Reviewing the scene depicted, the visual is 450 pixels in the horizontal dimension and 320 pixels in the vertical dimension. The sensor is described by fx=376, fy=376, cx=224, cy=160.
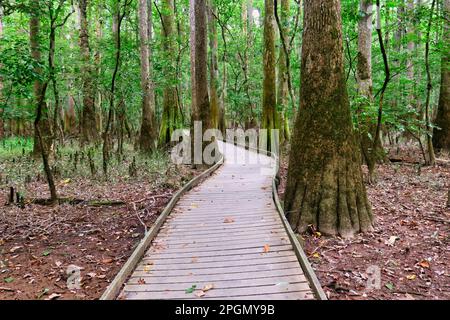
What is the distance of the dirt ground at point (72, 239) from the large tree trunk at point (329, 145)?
3.09 m

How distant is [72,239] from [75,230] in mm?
400

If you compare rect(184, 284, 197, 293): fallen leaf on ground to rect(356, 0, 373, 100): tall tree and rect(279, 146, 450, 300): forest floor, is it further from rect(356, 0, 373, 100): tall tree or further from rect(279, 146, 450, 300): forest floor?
rect(356, 0, 373, 100): tall tree

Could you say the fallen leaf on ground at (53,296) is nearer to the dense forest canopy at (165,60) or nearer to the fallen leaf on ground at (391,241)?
the dense forest canopy at (165,60)

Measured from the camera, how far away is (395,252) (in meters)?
5.65

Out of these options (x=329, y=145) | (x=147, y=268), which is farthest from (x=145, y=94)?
(x=147, y=268)

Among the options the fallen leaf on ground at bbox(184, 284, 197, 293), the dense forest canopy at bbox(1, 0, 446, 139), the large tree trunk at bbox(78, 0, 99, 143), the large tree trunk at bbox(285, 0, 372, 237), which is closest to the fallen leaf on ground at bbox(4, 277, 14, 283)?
the fallen leaf on ground at bbox(184, 284, 197, 293)

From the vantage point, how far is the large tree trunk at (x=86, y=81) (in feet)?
38.4

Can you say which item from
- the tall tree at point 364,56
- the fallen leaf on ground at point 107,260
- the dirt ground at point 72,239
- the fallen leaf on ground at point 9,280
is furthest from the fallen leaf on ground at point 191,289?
the tall tree at point 364,56

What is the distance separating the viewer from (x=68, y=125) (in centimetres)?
2356

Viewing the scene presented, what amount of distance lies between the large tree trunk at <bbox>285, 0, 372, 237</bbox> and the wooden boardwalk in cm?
77

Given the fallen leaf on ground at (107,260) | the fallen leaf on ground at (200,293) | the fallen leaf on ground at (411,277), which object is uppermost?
the fallen leaf on ground at (200,293)

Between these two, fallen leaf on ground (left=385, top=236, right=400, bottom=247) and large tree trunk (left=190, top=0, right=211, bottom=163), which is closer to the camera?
fallen leaf on ground (left=385, top=236, right=400, bottom=247)

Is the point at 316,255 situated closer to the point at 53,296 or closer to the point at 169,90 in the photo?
the point at 53,296

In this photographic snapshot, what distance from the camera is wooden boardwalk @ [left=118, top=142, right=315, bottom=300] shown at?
14.1ft
